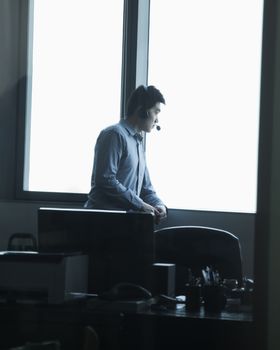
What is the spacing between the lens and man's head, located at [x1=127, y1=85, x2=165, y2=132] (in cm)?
295

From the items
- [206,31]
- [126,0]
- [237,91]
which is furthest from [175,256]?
[126,0]

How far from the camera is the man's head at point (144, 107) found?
2.95 meters

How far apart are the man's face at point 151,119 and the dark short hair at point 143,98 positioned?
0.9 inches

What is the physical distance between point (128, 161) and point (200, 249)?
0.67 m

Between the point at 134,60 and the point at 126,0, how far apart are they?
34 centimetres

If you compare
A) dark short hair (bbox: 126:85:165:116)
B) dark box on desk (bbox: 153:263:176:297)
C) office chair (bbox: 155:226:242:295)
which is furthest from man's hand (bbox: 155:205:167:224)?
dark box on desk (bbox: 153:263:176:297)

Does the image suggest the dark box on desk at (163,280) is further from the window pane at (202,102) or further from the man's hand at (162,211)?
the man's hand at (162,211)

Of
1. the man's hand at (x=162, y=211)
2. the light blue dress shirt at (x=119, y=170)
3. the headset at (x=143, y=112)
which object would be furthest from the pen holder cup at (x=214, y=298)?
the headset at (x=143, y=112)

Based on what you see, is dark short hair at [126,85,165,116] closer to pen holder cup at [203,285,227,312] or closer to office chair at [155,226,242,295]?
office chair at [155,226,242,295]

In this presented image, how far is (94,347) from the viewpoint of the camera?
5.08ft

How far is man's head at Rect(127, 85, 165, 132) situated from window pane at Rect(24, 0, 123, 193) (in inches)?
6.7

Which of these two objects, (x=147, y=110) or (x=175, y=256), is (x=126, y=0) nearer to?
(x=147, y=110)

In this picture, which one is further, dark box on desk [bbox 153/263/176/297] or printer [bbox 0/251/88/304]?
dark box on desk [bbox 153/263/176/297]

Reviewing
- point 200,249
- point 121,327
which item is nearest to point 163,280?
point 121,327
